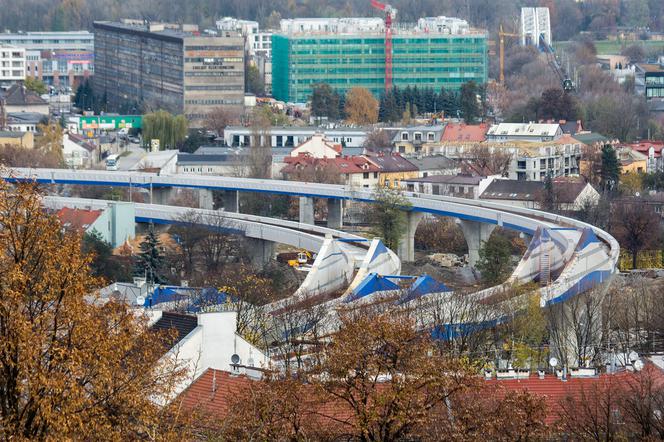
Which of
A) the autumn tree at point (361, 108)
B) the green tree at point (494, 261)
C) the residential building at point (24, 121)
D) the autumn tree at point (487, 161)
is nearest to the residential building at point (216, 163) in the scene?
the autumn tree at point (487, 161)

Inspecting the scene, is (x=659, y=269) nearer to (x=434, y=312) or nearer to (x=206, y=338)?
(x=434, y=312)

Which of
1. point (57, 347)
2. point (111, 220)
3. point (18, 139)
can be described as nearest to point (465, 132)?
point (18, 139)

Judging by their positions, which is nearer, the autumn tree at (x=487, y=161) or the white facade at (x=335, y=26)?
the autumn tree at (x=487, y=161)

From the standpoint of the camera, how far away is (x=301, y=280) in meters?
29.9

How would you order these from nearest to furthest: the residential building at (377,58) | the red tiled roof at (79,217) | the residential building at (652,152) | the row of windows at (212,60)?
1. the red tiled roof at (79,217)
2. the residential building at (652,152)
3. the row of windows at (212,60)
4. the residential building at (377,58)

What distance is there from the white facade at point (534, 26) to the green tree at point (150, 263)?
54.4 metres

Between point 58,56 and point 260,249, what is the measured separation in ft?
148

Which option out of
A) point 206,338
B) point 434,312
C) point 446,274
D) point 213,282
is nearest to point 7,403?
point 206,338

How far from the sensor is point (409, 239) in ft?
118

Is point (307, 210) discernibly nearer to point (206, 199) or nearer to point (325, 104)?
point (206, 199)

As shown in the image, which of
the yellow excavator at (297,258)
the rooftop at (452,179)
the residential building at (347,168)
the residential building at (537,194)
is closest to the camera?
the yellow excavator at (297,258)

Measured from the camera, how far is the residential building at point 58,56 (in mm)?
76062

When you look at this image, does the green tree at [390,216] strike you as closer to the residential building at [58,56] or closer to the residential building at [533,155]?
the residential building at [533,155]

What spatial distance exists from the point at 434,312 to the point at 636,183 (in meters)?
21.7
